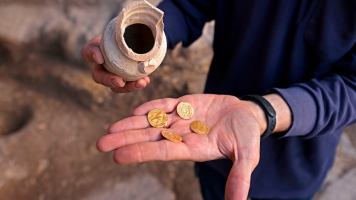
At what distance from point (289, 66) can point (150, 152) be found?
108cm

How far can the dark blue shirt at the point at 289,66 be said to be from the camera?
4.46ft

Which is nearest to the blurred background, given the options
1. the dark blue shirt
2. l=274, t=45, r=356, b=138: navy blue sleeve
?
the dark blue shirt

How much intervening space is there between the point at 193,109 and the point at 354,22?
984mm

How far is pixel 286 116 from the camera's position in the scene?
1.37 meters

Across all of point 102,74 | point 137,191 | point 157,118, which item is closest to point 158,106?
point 157,118

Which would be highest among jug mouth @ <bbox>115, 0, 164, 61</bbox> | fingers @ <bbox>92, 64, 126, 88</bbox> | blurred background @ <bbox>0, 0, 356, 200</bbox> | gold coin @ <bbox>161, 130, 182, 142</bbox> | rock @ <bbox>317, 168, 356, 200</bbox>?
jug mouth @ <bbox>115, 0, 164, 61</bbox>

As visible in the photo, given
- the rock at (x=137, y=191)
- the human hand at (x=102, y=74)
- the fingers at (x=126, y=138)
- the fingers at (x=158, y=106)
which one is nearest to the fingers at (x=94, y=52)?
the human hand at (x=102, y=74)

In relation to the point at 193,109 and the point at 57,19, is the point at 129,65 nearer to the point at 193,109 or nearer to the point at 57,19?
the point at 193,109

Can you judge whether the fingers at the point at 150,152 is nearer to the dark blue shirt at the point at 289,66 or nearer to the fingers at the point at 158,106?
the fingers at the point at 158,106

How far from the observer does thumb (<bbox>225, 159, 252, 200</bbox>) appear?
1.05m

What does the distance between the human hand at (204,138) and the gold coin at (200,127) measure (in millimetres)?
31

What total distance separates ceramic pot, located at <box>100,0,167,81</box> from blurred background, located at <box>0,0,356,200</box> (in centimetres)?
198

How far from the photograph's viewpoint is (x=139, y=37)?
1626 mm

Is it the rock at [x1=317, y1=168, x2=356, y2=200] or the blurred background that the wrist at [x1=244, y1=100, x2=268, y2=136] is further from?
the rock at [x1=317, y1=168, x2=356, y2=200]
